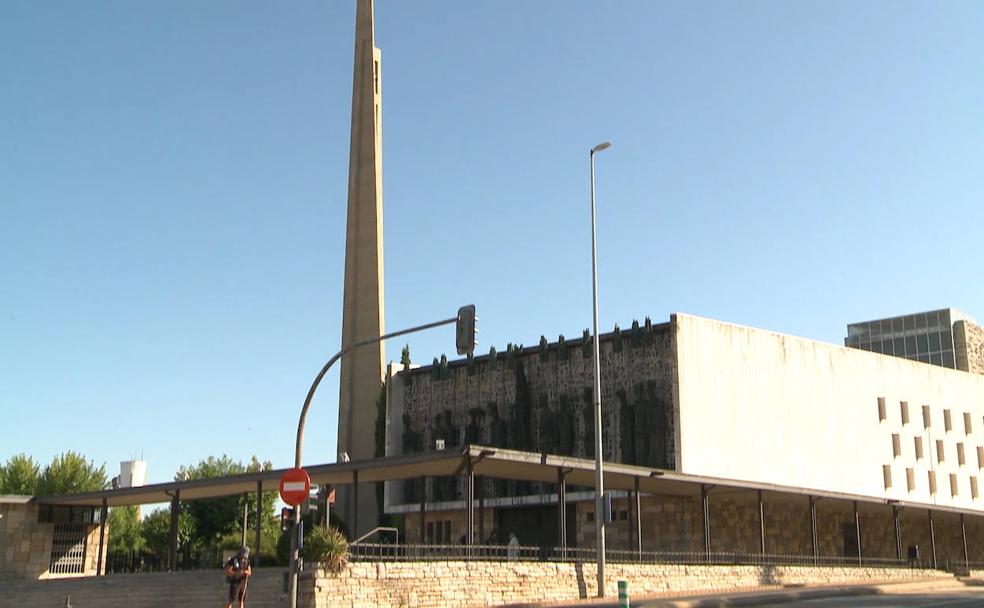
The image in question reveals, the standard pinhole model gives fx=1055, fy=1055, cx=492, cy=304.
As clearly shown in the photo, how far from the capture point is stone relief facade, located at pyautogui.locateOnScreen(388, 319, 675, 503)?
43844mm

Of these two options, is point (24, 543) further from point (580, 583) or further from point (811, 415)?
point (811, 415)

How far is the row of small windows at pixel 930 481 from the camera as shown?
53.2 m

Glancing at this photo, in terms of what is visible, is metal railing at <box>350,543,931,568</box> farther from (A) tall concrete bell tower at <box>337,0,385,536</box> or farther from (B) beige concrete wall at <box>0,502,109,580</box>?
(A) tall concrete bell tower at <box>337,0,385,536</box>

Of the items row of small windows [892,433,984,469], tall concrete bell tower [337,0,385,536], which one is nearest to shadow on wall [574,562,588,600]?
tall concrete bell tower [337,0,385,536]

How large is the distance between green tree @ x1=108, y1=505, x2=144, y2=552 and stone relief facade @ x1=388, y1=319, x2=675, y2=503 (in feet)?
70.4

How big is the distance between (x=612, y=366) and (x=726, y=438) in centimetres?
568

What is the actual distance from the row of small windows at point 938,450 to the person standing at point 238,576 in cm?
Answer: 4017

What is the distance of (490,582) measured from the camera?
26609 mm

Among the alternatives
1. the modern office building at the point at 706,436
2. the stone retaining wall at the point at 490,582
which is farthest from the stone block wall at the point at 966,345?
the stone retaining wall at the point at 490,582

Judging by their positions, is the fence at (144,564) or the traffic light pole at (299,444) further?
the fence at (144,564)

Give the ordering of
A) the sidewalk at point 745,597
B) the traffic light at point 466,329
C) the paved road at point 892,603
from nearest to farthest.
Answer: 1. the traffic light at point 466,329
2. the paved road at point 892,603
3. the sidewalk at point 745,597

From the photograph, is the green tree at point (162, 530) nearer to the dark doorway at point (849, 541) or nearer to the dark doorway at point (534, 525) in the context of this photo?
the dark doorway at point (534, 525)

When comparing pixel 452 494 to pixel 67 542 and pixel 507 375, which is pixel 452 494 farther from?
pixel 67 542

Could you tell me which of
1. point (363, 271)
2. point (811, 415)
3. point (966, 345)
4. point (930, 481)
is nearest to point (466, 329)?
point (811, 415)
